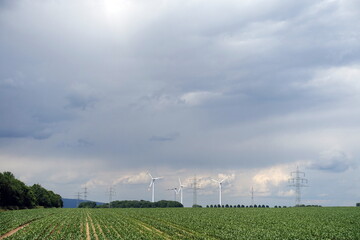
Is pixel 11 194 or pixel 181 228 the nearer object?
pixel 181 228

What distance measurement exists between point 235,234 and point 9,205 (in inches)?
4827

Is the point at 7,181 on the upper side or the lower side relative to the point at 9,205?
upper

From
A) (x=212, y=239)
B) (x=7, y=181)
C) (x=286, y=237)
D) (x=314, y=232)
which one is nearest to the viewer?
(x=212, y=239)

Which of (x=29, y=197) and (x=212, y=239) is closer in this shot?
(x=212, y=239)

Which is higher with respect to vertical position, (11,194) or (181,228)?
(11,194)

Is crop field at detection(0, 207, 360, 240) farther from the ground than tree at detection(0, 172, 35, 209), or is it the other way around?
tree at detection(0, 172, 35, 209)

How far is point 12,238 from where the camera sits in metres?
47.6

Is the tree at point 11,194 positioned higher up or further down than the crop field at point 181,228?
higher up

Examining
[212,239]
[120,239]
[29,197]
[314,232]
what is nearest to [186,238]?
[212,239]

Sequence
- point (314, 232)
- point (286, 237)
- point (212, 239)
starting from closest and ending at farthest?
point (212, 239), point (286, 237), point (314, 232)

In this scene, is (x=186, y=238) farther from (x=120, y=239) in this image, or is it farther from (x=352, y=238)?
(x=352, y=238)

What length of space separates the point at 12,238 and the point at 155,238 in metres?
18.2

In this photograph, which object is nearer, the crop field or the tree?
the crop field

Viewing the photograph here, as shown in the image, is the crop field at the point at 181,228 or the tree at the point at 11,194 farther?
the tree at the point at 11,194
